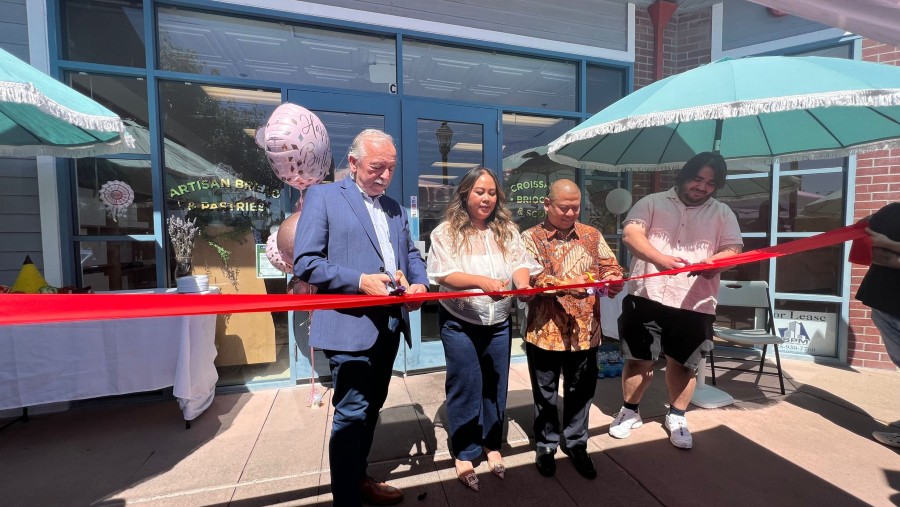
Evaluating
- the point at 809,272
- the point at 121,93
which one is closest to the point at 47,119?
the point at 121,93

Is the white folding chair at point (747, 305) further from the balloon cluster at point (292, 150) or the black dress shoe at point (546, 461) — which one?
the balloon cluster at point (292, 150)

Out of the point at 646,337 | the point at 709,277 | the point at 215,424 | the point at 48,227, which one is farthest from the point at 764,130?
the point at 48,227

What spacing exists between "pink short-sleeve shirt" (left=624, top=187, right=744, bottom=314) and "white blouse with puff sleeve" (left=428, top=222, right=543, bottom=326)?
3.26 ft

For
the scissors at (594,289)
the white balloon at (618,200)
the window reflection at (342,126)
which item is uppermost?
the window reflection at (342,126)

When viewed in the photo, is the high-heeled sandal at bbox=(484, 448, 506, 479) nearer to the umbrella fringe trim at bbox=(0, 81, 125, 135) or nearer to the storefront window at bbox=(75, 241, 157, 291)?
the umbrella fringe trim at bbox=(0, 81, 125, 135)

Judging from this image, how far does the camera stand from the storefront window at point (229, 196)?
3664 millimetres

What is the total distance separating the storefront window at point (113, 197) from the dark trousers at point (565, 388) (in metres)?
3.70

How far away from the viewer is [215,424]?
10.4 feet

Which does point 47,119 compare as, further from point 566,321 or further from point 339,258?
point 566,321

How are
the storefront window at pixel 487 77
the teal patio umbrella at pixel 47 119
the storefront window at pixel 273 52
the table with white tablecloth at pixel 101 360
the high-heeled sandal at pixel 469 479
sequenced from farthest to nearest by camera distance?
the storefront window at pixel 487 77, the storefront window at pixel 273 52, the table with white tablecloth at pixel 101 360, the high-heeled sandal at pixel 469 479, the teal patio umbrella at pixel 47 119

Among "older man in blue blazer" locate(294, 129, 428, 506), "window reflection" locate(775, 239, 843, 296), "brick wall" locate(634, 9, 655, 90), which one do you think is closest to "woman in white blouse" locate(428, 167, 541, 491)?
"older man in blue blazer" locate(294, 129, 428, 506)

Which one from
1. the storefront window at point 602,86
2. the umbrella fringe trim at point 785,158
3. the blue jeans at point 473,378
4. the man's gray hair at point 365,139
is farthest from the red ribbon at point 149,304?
the storefront window at point 602,86

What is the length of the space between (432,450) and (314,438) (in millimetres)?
920

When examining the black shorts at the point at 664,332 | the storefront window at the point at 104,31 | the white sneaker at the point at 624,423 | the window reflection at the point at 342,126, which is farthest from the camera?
the window reflection at the point at 342,126
